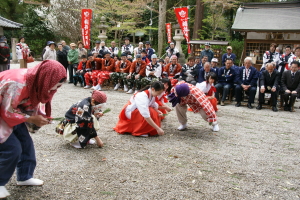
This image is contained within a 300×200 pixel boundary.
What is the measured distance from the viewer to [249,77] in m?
7.85

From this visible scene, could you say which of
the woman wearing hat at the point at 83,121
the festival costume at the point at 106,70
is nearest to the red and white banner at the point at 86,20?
the festival costume at the point at 106,70

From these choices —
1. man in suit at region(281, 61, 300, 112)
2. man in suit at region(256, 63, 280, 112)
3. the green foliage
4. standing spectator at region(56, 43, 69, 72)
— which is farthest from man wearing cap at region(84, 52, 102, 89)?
the green foliage

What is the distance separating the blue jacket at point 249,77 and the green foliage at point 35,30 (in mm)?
20157

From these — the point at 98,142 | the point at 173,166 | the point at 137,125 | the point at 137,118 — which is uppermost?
the point at 137,118

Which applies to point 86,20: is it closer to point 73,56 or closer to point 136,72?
point 73,56

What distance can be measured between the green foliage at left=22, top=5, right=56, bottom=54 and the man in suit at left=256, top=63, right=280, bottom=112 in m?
20.8

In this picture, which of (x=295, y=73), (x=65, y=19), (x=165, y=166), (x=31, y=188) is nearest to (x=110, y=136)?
(x=165, y=166)

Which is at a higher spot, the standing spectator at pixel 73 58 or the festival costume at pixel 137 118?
the standing spectator at pixel 73 58

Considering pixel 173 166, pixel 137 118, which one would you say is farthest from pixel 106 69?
pixel 173 166

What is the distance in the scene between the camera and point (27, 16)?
2262 centimetres

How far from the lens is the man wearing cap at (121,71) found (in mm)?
9820

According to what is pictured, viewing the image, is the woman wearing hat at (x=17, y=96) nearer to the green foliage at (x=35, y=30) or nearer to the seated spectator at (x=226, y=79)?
the seated spectator at (x=226, y=79)

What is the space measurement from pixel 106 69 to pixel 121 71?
702 millimetres

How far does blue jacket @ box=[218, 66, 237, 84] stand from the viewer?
802 cm
